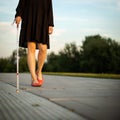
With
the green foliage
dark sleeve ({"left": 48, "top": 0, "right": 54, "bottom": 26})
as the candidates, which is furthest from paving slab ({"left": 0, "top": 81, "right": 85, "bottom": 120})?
the green foliage

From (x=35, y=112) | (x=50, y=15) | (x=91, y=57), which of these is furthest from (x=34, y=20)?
(x=91, y=57)

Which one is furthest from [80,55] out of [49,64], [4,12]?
[4,12]

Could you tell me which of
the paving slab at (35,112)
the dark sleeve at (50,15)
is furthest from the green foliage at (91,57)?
the paving slab at (35,112)

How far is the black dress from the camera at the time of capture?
686 cm

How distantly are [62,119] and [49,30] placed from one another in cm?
439

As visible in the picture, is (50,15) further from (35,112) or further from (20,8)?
(35,112)

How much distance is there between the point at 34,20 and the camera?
6.91m

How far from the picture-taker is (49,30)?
22.8ft

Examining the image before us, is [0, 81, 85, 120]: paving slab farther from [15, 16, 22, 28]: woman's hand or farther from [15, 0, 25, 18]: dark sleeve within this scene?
[15, 0, 25, 18]: dark sleeve

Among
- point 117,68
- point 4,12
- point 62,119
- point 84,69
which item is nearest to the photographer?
point 62,119

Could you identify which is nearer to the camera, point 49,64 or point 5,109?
point 5,109

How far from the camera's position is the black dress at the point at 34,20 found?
6.86m

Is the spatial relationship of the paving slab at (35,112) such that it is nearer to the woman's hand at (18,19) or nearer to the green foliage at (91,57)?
the woman's hand at (18,19)

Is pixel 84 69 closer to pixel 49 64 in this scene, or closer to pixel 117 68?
pixel 117 68
